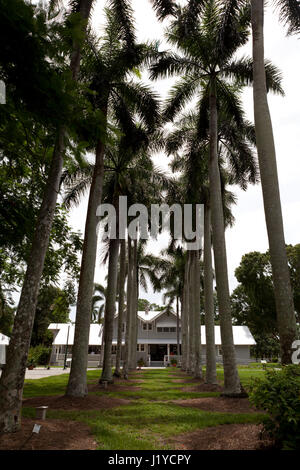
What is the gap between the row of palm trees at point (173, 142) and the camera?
691 centimetres

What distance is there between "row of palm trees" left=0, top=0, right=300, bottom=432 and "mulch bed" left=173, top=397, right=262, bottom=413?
0.58m

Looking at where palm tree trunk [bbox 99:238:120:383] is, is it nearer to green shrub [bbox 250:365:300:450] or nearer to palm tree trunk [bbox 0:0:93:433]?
palm tree trunk [bbox 0:0:93:433]

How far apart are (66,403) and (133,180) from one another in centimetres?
1295

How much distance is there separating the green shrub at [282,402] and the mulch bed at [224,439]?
490 mm

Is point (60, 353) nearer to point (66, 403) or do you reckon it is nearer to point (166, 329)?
point (166, 329)

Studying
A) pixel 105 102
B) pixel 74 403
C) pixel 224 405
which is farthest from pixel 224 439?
pixel 105 102

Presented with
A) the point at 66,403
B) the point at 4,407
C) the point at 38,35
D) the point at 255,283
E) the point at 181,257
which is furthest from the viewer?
the point at 255,283

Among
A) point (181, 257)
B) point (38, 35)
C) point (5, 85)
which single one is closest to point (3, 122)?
point (5, 85)

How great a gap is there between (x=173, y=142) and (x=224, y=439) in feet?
47.1

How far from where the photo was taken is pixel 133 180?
763 inches

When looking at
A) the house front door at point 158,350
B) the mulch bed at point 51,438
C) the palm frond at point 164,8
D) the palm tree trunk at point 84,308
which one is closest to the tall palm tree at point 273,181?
the palm frond at point 164,8
